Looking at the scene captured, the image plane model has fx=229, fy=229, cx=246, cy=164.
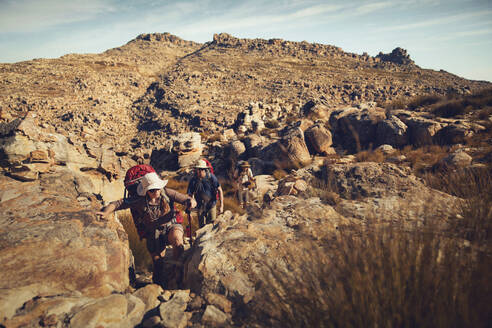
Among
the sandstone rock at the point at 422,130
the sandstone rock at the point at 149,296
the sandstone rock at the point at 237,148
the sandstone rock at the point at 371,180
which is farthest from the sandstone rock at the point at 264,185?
the sandstone rock at the point at 422,130

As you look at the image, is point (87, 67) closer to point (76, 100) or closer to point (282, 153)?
point (76, 100)

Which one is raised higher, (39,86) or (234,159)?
(39,86)

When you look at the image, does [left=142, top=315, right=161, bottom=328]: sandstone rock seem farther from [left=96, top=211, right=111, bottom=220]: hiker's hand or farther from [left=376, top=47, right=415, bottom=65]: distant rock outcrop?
[left=376, top=47, right=415, bottom=65]: distant rock outcrop

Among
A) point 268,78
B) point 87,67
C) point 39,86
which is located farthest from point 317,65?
point 39,86

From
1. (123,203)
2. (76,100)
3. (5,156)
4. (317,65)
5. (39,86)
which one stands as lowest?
(123,203)

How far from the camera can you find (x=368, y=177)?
5.52m

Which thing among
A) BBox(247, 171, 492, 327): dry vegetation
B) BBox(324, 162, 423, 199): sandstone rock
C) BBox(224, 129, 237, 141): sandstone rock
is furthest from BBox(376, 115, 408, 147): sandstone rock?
BBox(247, 171, 492, 327): dry vegetation

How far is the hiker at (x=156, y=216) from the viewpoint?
3.50 meters

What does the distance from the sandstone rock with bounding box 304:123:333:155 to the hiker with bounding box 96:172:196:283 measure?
9840 mm

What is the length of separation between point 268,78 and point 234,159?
3145 centimetres

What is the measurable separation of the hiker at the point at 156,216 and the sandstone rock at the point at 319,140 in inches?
387

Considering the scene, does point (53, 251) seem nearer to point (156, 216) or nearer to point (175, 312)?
point (156, 216)

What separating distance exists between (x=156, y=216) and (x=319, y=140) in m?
10.3

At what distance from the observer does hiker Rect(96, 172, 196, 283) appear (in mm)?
3496
